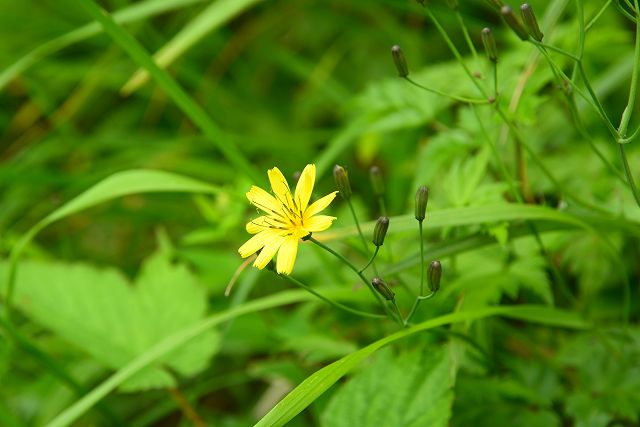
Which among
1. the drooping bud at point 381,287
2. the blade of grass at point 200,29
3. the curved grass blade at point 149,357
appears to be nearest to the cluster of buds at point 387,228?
the drooping bud at point 381,287

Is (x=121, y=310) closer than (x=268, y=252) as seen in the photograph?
No

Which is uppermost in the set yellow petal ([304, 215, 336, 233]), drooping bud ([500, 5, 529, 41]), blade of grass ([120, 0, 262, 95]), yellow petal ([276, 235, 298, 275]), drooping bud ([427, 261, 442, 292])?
blade of grass ([120, 0, 262, 95])

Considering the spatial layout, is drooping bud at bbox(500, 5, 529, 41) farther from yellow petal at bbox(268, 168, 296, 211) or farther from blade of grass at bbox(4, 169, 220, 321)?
blade of grass at bbox(4, 169, 220, 321)

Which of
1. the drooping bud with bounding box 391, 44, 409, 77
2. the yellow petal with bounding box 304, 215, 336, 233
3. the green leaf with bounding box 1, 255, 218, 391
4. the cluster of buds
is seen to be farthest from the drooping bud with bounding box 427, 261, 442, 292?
the green leaf with bounding box 1, 255, 218, 391

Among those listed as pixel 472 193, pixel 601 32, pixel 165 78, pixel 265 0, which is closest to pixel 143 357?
pixel 165 78

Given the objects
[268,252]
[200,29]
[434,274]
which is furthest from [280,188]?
[200,29]

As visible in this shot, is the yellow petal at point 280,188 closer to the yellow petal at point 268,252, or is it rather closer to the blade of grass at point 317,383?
the yellow petal at point 268,252

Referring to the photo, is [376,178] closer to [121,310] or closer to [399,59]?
[399,59]
